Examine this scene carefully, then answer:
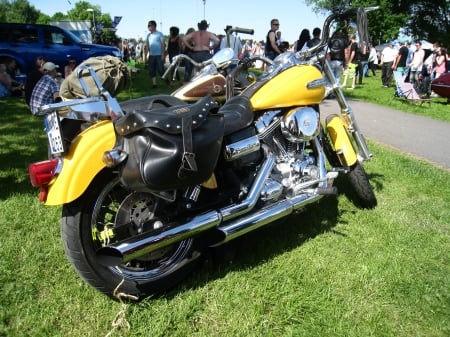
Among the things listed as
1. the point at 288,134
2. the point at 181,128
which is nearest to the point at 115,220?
the point at 181,128

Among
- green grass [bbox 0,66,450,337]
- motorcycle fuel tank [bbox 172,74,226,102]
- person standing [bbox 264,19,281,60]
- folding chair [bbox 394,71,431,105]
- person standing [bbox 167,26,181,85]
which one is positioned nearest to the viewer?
green grass [bbox 0,66,450,337]

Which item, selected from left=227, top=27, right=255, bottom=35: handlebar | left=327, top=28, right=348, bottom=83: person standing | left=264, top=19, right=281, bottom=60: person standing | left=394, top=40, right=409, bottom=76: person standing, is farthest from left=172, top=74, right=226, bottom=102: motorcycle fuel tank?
left=394, top=40, right=409, bottom=76: person standing

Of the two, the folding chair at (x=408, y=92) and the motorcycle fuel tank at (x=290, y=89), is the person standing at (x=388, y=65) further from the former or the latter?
the motorcycle fuel tank at (x=290, y=89)

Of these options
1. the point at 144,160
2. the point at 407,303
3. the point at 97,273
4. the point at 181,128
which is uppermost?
the point at 181,128

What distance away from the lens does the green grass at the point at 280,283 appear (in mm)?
2176

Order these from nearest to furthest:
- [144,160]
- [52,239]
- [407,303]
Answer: [144,160]
[407,303]
[52,239]

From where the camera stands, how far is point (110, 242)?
229cm

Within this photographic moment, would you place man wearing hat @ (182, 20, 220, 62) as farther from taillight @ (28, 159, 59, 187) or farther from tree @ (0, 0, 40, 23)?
tree @ (0, 0, 40, 23)

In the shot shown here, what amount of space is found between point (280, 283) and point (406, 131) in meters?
6.06

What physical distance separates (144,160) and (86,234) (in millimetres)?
582

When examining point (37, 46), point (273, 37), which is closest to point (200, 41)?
point (273, 37)

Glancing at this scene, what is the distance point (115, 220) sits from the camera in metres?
2.26

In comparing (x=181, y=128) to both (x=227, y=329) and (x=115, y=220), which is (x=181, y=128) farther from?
(x=227, y=329)

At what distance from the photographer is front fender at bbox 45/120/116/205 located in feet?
6.40
